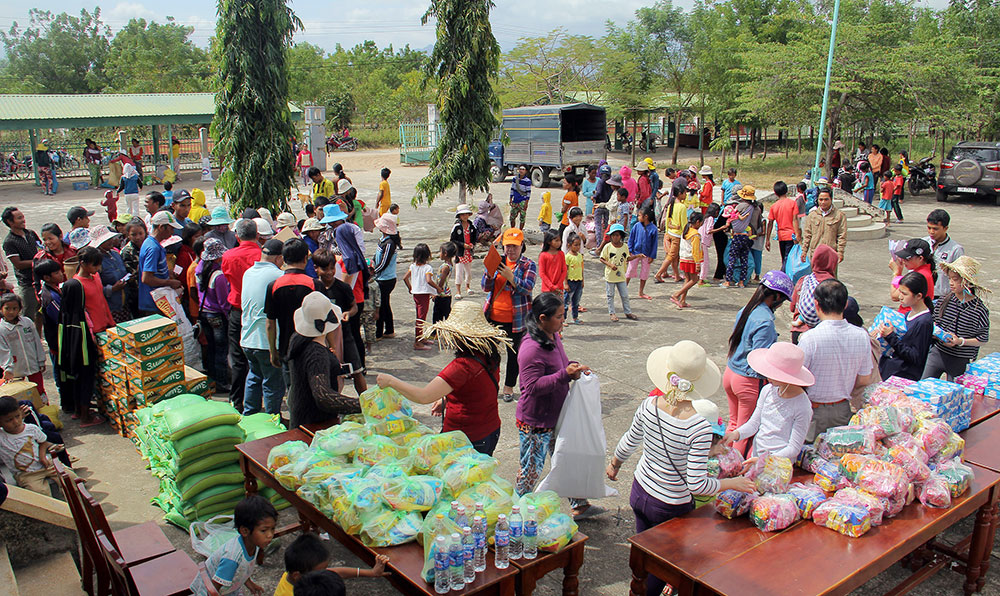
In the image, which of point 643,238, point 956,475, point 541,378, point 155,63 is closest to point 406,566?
point 541,378

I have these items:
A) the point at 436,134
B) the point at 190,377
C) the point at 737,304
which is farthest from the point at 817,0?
the point at 190,377

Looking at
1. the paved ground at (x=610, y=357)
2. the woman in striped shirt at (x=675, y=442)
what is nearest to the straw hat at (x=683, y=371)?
the woman in striped shirt at (x=675, y=442)

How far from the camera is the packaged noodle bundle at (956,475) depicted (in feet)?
12.9

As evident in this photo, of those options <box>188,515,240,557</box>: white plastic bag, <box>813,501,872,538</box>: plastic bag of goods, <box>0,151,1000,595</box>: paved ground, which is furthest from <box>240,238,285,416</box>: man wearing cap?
<box>813,501,872,538</box>: plastic bag of goods

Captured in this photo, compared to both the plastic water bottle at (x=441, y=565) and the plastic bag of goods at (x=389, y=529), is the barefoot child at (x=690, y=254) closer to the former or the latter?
the plastic bag of goods at (x=389, y=529)

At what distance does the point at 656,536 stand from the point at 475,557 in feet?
3.11

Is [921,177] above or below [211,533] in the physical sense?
above

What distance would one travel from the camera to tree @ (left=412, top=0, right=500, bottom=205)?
42.8ft

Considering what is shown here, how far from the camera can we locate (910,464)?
3836 mm

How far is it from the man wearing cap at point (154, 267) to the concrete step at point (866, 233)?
14.4 metres

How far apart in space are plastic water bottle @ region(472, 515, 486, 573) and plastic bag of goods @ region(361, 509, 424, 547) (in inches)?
14.6

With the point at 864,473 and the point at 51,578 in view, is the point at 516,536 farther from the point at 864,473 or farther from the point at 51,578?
the point at 51,578

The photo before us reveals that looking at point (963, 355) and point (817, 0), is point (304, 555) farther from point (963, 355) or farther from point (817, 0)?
point (817, 0)

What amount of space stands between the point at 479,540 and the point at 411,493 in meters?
0.50
